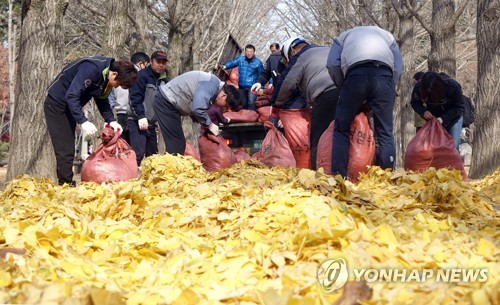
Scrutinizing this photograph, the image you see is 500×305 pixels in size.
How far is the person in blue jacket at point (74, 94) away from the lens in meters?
7.10

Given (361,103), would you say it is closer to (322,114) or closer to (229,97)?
(322,114)

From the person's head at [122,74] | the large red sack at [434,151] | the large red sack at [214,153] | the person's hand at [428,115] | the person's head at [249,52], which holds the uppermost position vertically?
the person's head at [249,52]

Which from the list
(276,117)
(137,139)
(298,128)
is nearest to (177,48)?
(137,139)

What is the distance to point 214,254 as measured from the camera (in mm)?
3307

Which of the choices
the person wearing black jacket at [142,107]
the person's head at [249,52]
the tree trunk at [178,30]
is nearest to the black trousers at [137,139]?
the person wearing black jacket at [142,107]

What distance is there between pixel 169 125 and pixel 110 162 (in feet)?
5.33

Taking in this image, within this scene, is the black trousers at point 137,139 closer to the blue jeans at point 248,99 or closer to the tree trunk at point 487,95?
the blue jeans at point 248,99

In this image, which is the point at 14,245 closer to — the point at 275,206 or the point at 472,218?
the point at 275,206

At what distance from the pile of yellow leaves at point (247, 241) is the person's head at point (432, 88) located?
11.1 ft

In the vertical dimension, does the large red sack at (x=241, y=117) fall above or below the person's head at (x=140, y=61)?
below

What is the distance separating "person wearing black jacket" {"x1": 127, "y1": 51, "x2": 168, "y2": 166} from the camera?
948cm

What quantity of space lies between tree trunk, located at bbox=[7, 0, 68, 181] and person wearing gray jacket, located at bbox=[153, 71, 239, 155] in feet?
4.44

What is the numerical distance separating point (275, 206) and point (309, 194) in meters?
0.24

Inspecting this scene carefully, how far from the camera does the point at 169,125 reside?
9.09m
